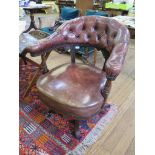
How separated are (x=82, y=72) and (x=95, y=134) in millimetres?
560

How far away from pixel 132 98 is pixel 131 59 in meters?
1.16

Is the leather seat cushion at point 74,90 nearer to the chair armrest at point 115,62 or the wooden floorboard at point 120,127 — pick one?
the chair armrest at point 115,62

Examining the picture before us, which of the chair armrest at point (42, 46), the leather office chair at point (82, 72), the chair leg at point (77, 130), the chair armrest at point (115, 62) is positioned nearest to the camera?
the chair armrest at point (115, 62)

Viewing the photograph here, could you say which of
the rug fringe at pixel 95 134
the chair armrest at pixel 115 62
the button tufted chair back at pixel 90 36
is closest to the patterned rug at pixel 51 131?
the rug fringe at pixel 95 134

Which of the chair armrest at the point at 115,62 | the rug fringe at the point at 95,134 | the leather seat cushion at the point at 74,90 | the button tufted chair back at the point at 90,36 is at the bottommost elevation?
the rug fringe at the point at 95,134

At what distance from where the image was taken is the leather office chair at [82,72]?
1239 mm

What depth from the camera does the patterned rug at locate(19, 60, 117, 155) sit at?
146 centimetres

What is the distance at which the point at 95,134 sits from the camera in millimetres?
1606

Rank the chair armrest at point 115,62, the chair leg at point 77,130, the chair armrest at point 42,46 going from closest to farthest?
the chair armrest at point 115,62
the chair armrest at point 42,46
the chair leg at point 77,130

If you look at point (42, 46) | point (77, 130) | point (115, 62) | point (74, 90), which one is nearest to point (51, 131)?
point (77, 130)
